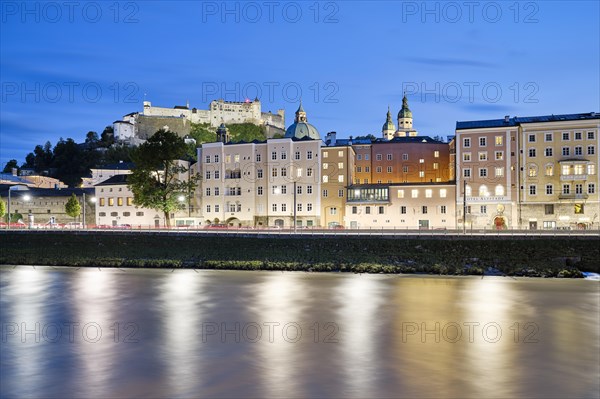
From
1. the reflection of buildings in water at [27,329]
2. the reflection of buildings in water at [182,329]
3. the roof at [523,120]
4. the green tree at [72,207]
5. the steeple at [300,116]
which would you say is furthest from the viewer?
the steeple at [300,116]

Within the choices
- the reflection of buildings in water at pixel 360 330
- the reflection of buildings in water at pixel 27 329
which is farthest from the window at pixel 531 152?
the reflection of buildings in water at pixel 27 329

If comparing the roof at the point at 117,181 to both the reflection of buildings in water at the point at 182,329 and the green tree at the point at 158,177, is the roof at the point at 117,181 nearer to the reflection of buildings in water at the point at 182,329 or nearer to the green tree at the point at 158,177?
the green tree at the point at 158,177

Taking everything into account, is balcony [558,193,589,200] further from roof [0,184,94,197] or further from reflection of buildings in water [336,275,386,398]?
roof [0,184,94,197]

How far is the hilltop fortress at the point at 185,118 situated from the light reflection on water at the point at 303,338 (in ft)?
411

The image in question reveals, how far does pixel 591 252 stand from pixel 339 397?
121ft

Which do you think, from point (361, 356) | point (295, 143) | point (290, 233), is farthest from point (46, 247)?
point (361, 356)

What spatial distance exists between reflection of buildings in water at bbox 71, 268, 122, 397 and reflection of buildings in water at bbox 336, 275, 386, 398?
24.4ft

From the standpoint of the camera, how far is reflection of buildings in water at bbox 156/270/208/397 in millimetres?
16312

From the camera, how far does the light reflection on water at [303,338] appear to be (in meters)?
15.9

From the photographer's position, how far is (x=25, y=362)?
18.1m

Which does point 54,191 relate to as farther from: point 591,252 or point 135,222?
point 591,252

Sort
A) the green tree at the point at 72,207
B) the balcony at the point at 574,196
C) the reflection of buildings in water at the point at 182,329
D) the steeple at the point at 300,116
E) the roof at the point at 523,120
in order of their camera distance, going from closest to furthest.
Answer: the reflection of buildings in water at the point at 182,329
the balcony at the point at 574,196
the roof at the point at 523,120
the green tree at the point at 72,207
the steeple at the point at 300,116

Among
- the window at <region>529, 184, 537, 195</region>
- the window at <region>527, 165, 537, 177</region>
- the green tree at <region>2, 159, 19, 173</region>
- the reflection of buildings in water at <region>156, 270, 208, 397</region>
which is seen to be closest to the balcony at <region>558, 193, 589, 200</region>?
the window at <region>529, 184, 537, 195</region>

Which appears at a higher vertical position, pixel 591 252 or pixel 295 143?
pixel 295 143
